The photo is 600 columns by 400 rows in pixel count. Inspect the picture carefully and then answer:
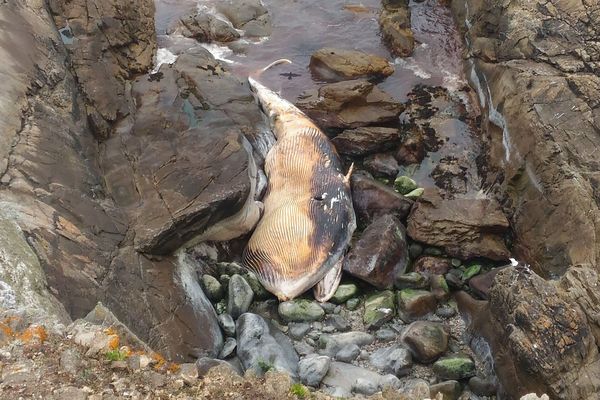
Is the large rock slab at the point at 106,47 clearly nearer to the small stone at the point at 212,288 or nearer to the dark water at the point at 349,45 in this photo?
the dark water at the point at 349,45

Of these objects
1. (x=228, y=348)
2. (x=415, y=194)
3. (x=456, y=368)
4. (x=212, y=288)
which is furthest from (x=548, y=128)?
(x=228, y=348)

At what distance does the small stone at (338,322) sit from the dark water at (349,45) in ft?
10.1

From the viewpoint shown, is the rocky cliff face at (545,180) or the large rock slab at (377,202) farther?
the large rock slab at (377,202)

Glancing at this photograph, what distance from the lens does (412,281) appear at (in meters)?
7.50

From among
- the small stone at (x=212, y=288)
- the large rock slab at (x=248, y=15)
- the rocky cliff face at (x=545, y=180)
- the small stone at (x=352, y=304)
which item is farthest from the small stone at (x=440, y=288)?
the large rock slab at (x=248, y=15)

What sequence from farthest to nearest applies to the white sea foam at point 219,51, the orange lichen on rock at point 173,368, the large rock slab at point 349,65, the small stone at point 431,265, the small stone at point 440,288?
the white sea foam at point 219,51 → the large rock slab at point 349,65 → the small stone at point 431,265 → the small stone at point 440,288 → the orange lichen on rock at point 173,368

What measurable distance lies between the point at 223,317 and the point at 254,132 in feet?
10.1

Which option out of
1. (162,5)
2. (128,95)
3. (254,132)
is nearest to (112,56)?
(128,95)

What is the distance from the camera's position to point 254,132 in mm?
8891

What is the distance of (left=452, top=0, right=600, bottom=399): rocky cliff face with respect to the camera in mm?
5586

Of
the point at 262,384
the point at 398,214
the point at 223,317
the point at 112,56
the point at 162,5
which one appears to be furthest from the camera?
the point at 162,5

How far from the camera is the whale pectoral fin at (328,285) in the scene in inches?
290

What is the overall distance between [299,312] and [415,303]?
4.59ft

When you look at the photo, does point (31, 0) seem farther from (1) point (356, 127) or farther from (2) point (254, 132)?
(1) point (356, 127)
